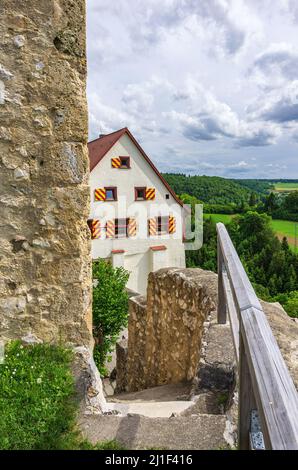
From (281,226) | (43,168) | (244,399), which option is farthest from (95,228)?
(281,226)

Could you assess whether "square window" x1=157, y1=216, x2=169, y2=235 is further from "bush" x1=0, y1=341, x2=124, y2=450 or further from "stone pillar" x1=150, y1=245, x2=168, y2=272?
"bush" x1=0, y1=341, x2=124, y2=450

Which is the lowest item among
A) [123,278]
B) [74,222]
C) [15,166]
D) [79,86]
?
[123,278]

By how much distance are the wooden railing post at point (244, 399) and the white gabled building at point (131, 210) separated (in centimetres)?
1473

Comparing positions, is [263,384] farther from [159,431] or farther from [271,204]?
[271,204]

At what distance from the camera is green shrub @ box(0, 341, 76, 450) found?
201cm

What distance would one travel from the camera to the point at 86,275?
2.75 m

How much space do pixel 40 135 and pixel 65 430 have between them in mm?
1837

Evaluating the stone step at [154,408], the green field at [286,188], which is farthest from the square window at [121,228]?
the green field at [286,188]

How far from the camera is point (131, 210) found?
59.7 feet

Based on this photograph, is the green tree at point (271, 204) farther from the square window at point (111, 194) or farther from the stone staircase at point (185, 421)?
the stone staircase at point (185, 421)

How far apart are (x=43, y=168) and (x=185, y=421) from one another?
1.85m

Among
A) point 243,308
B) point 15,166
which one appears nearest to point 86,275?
point 15,166

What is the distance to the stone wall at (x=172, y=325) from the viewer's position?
425cm
